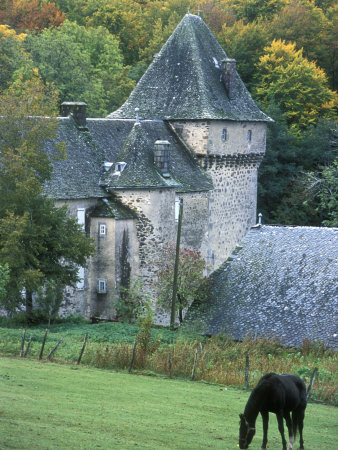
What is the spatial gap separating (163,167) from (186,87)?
21.9 ft

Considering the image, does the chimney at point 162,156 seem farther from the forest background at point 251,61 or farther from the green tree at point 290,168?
the green tree at point 290,168

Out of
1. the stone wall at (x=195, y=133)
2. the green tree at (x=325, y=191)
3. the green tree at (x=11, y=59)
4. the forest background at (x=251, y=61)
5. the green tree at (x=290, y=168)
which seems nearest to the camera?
the stone wall at (x=195, y=133)

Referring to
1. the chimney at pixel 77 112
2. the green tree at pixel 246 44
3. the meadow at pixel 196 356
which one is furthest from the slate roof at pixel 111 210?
the green tree at pixel 246 44

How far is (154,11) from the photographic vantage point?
74125 millimetres

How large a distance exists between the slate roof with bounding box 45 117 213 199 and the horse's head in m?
22.6

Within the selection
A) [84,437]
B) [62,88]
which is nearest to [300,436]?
[84,437]

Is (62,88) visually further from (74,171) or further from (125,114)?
(74,171)

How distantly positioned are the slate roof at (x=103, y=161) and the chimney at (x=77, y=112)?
0.23 meters

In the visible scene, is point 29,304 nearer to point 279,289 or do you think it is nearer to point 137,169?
point 279,289

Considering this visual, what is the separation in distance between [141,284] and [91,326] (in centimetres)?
577

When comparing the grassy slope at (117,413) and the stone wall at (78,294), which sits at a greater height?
the stone wall at (78,294)

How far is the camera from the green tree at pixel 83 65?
183ft

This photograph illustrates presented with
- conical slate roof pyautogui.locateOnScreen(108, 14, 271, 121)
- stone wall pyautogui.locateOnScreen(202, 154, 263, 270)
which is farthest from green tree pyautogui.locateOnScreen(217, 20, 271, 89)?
conical slate roof pyautogui.locateOnScreen(108, 14, 271, 121)


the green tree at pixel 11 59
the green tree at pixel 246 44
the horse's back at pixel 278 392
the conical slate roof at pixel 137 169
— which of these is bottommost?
the horse's back at pixel 278 392
